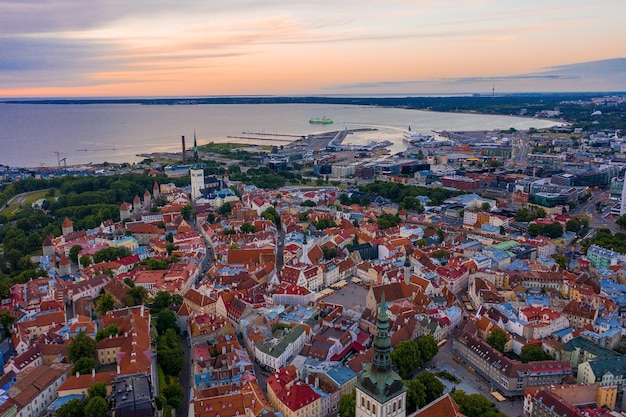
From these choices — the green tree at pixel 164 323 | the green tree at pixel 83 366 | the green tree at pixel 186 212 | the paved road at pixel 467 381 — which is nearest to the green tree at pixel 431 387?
the paved road at pixel 467 381

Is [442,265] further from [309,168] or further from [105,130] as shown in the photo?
[105,130]

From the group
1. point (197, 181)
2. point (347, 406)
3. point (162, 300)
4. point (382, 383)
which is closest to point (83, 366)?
point (162, 300)

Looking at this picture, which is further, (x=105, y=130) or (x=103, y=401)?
(x=105, y=130)

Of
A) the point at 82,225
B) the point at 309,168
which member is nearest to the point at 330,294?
the point at 82,225

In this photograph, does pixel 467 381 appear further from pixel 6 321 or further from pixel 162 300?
pixel 6 321

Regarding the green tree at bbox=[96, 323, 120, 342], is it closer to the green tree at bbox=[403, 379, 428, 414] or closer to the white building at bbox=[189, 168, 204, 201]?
the green tree at bbox=[403, 379, 428, 414]

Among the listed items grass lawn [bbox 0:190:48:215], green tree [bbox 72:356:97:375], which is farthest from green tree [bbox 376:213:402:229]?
grass lawn [bbox 0:190:48:215]
